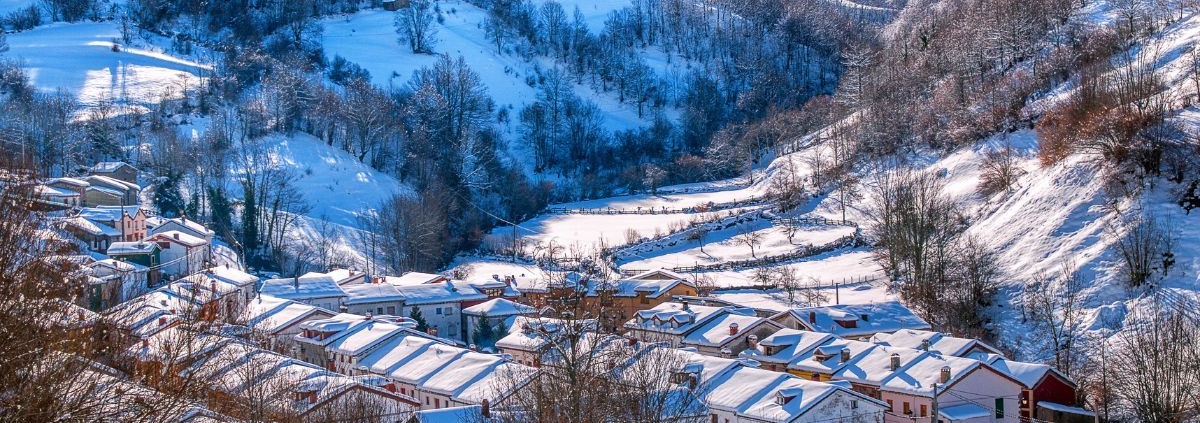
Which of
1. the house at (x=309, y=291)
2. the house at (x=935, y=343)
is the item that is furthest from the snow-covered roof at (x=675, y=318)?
the house at (x=309, y=291)

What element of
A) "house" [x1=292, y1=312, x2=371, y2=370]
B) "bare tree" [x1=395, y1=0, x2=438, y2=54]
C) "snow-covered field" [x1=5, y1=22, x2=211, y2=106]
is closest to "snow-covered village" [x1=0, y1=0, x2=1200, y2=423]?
"house" [x1=292, y1=312, x2=371, y2=370]

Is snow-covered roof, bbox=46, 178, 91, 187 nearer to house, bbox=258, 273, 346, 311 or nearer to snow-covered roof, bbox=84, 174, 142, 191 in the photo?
snow-covered roof, bbox=84, 174, 142, 191

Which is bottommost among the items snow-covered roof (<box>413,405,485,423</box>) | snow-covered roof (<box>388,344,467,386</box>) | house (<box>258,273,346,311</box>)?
house (<box>258,273,346,311</box>)

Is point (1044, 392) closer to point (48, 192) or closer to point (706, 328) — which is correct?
point (706, 328)

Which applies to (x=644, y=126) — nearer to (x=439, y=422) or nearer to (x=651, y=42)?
(x=651, y=42)

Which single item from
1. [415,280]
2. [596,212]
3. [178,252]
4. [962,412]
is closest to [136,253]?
[178,252]

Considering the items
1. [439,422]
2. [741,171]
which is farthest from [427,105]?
[439,422]

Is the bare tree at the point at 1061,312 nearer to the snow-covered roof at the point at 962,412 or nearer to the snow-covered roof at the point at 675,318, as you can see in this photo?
the snow-covered roof at the point at 962,412
